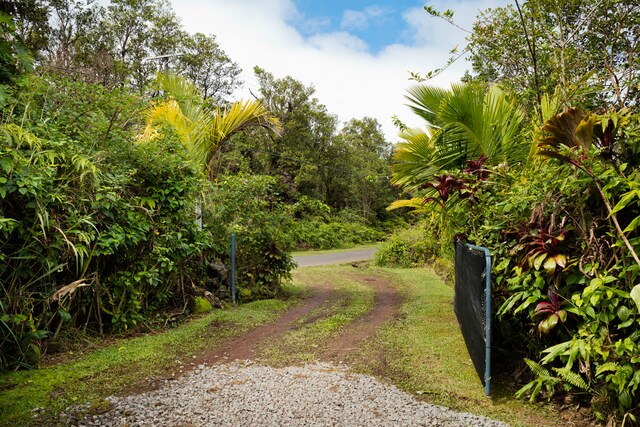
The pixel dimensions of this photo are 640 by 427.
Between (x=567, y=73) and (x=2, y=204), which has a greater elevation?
(x=567, y=73)

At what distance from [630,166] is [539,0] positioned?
382cm

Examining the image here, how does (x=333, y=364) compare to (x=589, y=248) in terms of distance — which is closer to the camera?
(x=589, y=248)

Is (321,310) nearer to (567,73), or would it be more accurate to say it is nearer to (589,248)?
(589,248)

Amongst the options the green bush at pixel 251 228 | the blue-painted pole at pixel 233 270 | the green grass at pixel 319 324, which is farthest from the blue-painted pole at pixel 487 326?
the green bush at pixel 251 228

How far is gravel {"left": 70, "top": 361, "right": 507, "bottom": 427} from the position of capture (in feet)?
10.3

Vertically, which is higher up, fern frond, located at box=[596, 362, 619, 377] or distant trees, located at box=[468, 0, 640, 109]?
distant trees, located at box=[468, 0, 640, 109]

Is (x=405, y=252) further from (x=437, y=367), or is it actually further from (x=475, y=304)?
(x=475, y=304)

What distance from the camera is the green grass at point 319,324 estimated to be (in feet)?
15.5

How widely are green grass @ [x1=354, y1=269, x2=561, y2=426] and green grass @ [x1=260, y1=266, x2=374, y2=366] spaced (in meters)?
0.60

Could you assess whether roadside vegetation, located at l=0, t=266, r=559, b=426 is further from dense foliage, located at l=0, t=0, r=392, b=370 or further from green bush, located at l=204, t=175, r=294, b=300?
green bush, located at l=204, t=175, r=294, b=300

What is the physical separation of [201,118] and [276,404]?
5452mm

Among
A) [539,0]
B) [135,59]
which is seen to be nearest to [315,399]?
[539,0]

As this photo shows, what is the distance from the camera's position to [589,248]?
10.8 feet

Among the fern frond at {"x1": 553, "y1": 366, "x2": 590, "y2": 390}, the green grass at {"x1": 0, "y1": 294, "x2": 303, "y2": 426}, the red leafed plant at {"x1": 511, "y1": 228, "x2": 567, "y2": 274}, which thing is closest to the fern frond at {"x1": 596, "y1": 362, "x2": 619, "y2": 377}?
the fern frond at {"x1": 553, "y1": 366, "x2": 590, "y2": 390}
